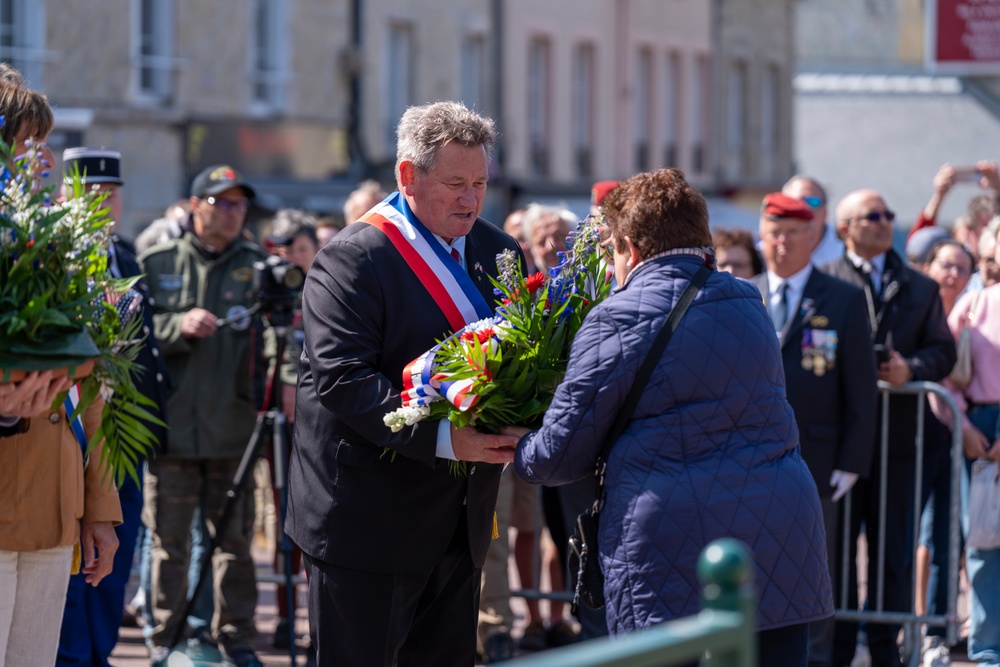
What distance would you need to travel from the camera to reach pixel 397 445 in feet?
14.3

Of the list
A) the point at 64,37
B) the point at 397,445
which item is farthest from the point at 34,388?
the point at 64,37

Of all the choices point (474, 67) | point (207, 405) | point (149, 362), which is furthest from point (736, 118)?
point (149, 362)

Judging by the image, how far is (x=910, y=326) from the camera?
7230 millimetres

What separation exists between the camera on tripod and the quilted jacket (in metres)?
2.76

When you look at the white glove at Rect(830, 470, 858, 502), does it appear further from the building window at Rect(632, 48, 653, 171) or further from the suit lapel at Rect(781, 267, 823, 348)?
the building window at Rect(632, 48, 653, 171)

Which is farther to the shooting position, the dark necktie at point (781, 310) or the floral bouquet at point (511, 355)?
the dark necktie at point (781, 310)

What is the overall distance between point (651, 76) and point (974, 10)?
6648 millimetres

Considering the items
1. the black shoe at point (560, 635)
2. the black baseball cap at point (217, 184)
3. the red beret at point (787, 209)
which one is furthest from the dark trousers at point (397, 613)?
the black baseball cap at point (217, 184)

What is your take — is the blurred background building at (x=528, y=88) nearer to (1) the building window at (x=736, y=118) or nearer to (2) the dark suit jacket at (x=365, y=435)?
(1) the building window at (x=736, y=118)

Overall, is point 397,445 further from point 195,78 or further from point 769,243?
point 195,78

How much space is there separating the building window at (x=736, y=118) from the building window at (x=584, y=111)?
6.07 meters

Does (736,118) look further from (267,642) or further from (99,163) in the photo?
(99,163)

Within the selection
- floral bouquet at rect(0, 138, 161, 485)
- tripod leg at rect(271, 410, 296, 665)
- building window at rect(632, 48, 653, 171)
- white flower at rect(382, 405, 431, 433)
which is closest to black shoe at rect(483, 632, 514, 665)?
tripod leg at rect(271, 410, 296, 665)

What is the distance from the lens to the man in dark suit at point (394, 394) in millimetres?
4473
